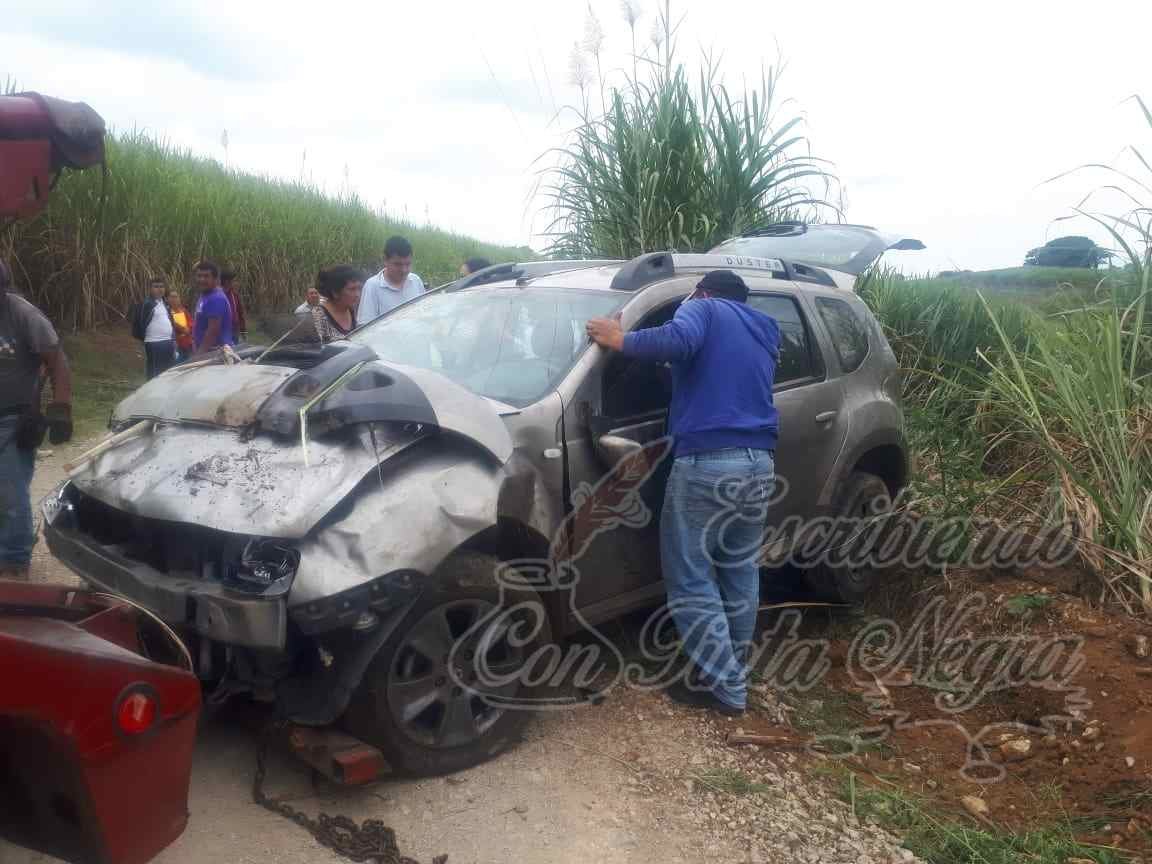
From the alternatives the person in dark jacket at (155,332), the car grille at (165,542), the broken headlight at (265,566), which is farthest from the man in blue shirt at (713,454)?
the person in dark jacket at (155,332)

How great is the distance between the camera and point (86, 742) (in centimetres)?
200

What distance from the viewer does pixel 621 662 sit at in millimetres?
4406

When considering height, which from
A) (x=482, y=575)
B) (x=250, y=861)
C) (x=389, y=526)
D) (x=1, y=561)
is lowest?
(x=250, y=861)

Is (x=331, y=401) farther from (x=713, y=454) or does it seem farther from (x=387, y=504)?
(x=713, y=454)

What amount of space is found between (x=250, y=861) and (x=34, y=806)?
2.90 ft

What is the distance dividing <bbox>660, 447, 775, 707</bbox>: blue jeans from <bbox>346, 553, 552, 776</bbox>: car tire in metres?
0.80

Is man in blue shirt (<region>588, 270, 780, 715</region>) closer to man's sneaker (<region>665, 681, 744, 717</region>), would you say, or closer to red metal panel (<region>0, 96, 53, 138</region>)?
man's sneaker (<region>665, 681, 744, 717</region>)

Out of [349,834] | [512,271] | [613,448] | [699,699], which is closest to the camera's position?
[349,834]

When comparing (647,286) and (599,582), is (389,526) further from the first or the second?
(647,286)

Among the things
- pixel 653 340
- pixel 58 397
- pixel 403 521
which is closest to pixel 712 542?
pixel 653 340

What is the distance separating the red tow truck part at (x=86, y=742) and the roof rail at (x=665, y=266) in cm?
261

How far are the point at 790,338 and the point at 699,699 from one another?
74.0 inches

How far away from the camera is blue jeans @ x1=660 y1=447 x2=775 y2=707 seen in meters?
3.96

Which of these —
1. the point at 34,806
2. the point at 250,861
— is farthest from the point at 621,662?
the point at 34,806
